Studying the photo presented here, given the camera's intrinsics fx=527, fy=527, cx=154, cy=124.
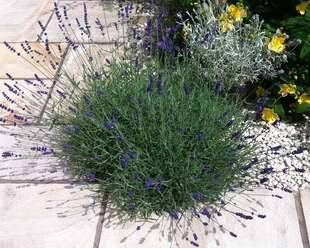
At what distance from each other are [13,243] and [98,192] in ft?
1.64

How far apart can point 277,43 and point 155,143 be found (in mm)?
1000

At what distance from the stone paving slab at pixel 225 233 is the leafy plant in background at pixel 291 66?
0.70m

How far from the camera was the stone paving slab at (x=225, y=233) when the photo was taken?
248 cm

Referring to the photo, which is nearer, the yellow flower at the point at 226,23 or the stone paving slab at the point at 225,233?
the stone paving slab at the point at 225,233

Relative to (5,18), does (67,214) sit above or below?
below

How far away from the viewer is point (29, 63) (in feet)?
12.9

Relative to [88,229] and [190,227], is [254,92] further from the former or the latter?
[88,229]

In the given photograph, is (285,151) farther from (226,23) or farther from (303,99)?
(226,23)

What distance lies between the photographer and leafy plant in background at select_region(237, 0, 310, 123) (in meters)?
3.01

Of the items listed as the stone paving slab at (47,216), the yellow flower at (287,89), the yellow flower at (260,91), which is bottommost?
the stone paving slab at (47,216)

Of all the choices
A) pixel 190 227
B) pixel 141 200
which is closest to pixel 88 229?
pixel 141 200

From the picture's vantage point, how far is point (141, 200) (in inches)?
99.0

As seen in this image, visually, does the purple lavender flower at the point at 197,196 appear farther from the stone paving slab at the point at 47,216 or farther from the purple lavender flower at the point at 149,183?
the stone paving slab at the point at 47,216

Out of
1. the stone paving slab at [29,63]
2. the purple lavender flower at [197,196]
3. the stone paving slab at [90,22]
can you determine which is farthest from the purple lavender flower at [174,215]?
the stone paving slab at [90,22]
